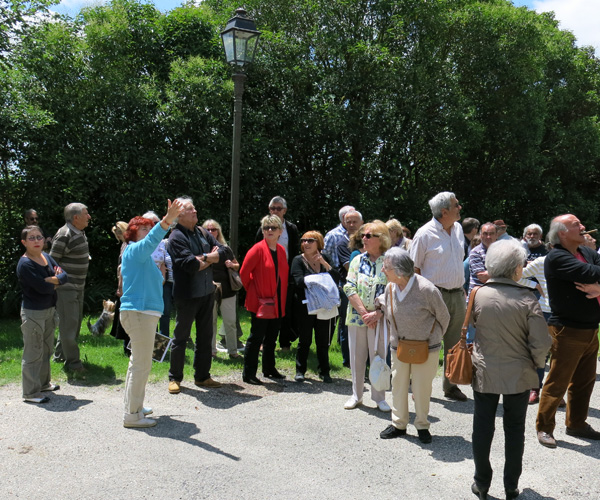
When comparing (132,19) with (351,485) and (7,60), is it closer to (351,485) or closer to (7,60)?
(7,60)

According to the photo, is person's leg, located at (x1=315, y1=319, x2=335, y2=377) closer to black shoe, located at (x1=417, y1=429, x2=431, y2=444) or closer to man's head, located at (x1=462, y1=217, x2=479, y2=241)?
black shoe, located at (x1=417, y1=429, x2=431, y2=444)

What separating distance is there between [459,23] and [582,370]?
11.8m

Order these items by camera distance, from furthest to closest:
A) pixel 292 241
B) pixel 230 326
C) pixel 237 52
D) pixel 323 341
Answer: pixel 292 241, pixel 237 52, pixel 230 326, pixel 323 341

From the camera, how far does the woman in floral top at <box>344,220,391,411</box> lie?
231 inches

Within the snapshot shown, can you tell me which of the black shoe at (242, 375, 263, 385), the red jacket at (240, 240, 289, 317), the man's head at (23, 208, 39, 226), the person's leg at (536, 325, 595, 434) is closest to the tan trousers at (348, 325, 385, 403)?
the red jacket at (240, 240, 289, 317)

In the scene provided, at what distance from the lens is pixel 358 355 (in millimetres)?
6113

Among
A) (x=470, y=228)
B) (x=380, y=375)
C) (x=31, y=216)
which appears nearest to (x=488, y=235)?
(x=470, y=228)

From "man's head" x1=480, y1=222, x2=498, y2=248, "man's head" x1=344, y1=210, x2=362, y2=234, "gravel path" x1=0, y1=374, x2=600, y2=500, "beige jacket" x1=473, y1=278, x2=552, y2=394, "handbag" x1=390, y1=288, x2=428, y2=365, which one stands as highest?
"man's head" x1=344, y1=210, x2=362, y2=234

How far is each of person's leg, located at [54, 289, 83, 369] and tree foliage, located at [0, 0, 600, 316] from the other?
15.6ft

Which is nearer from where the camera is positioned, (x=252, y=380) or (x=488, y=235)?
(x=252, y=380)

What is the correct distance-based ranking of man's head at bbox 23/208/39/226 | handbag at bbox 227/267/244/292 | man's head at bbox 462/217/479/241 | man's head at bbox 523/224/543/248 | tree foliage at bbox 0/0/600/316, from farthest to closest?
tree foliage at bbox 0/0/600/316 < man's head at bbox 23/208/39/226 < man's head at bbox 462/217/479/241 < man's head at bbox 523/224/543/248 < handbag at bbox 227/267/244/292

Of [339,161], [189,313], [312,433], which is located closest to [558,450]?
[312,433]

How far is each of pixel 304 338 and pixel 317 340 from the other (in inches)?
6.6

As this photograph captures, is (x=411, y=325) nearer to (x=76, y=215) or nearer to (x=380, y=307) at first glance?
(x=380, y=307)
